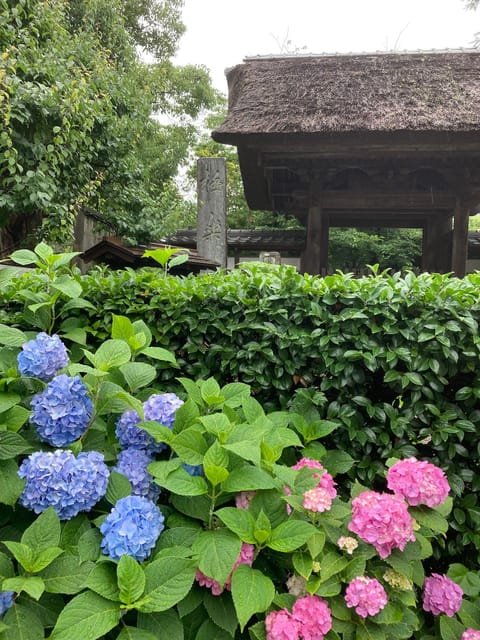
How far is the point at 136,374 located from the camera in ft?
4.16

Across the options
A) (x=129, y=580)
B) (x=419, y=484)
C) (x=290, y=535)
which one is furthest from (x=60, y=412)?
(x=419, y=484)

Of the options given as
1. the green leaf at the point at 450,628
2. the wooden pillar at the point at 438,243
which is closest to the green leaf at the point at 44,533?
the green leaf at the point at 450,628

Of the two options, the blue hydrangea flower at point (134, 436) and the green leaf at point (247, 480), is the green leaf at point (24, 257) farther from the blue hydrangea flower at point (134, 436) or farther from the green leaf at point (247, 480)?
the green leaf at point (247, 480)

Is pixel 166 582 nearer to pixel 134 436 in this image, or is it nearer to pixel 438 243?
pixel 134 436

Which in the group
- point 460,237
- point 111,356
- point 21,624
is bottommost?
point 21,624

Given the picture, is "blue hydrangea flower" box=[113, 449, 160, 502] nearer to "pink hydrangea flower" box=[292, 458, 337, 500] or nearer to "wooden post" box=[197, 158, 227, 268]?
"pink hydrangea flower" box=[292, 458, 337, 500]

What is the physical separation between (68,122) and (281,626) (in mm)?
4158

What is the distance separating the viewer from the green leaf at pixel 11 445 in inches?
40.7

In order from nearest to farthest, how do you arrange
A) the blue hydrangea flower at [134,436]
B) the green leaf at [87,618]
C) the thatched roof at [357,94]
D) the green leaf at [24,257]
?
the green leaf at [87,618], the blue hydrangea flower at [134,436], the green leaf at [24,257], the thatched roof at [357,94]

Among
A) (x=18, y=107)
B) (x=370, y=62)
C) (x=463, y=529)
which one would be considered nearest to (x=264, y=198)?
(x=370, y=62)

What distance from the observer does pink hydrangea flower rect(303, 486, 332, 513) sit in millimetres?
1082

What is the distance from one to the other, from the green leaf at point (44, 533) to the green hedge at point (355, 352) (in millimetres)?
757

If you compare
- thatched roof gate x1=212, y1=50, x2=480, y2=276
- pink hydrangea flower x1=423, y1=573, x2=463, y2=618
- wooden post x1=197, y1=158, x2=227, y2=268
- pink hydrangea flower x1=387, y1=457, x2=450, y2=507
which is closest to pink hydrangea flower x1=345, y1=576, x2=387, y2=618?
pink hydrangea flower x1=387, y1=457, x2=450, y2=507

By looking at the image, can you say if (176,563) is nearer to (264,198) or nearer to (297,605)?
(297,605)
